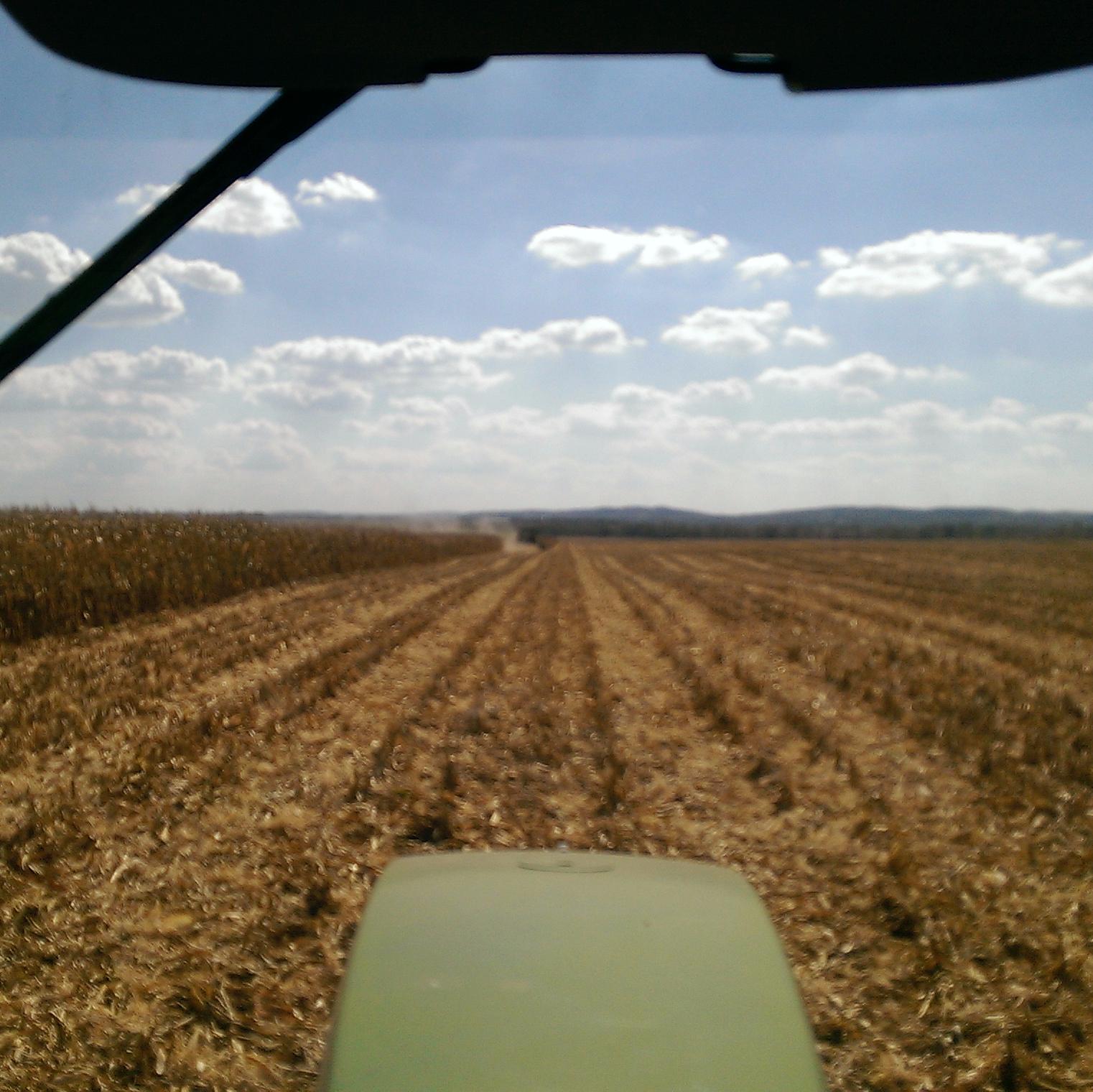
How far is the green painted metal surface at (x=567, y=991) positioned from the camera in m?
1.53

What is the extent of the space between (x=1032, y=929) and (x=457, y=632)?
1033 cm

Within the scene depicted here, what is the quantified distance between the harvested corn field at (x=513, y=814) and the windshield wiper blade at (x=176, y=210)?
270cm

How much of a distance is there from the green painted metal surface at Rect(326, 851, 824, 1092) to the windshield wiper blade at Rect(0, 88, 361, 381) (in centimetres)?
135

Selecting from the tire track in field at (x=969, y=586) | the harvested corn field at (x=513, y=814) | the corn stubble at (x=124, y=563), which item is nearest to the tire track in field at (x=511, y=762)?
the harvested corn field at (x=513, y=814)

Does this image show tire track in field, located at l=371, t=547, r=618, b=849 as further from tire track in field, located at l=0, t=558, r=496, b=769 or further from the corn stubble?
the corn stubble

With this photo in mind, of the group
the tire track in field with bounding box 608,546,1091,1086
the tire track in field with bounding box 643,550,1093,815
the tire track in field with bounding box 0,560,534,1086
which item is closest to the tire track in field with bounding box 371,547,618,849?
the tire track in field with bounding box 0,560,534,1086

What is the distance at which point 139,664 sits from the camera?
404 inches

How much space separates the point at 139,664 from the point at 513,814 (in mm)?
5711

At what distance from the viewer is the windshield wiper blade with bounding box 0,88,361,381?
2035 millimetres

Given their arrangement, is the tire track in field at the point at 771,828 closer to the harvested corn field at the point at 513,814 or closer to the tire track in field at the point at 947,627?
the harvested corn field at the point at 513,814

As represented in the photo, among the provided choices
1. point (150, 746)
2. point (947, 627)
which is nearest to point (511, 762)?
point (150, 746)

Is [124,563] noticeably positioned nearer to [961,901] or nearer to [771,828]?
[771,828]

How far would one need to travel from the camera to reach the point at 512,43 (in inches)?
91.5

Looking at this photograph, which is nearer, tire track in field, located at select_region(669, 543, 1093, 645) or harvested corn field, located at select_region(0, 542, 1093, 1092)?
harvested corn field, located at select_region(0, 542, 1093, 1092)
